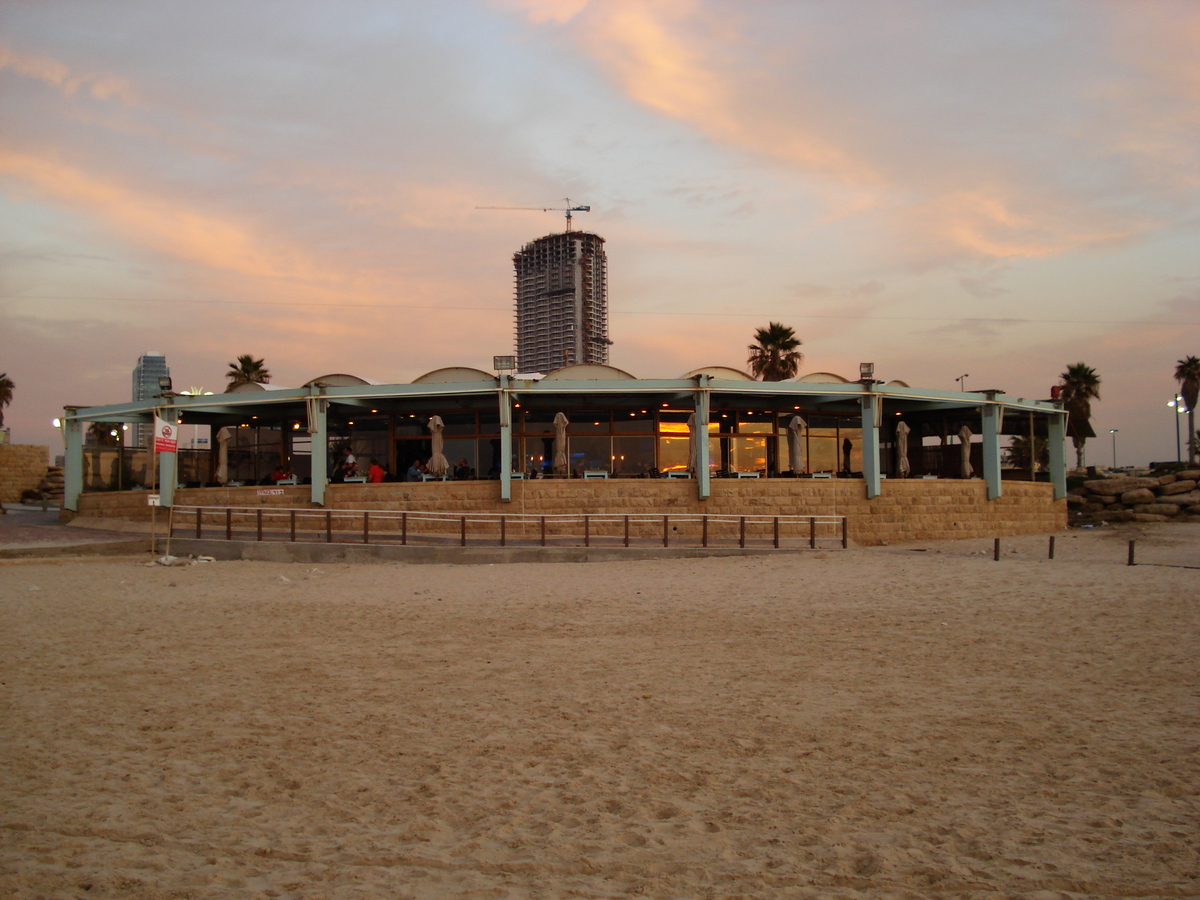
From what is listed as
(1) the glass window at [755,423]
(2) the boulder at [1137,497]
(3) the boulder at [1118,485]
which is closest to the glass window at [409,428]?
(1) the glass window at [755,423]

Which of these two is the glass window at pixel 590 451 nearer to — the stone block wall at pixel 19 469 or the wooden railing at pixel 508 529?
the wooden railing at pixel 508 529

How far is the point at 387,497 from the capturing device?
1950 cm

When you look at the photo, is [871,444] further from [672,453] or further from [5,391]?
[5,391]

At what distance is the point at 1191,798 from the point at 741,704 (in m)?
2.65

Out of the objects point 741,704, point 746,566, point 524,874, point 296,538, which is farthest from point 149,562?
point 524,874

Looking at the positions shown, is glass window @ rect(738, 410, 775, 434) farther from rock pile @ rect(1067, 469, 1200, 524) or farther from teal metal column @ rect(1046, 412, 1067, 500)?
rock pile @ rect(1067, 469, 1200, 524)

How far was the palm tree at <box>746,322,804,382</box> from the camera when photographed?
120 ft

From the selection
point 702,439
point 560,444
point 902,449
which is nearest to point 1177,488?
point 902,449

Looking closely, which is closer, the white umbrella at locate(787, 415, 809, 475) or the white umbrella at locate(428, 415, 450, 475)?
the white umbrella at locate(428, 415, 450, 475)

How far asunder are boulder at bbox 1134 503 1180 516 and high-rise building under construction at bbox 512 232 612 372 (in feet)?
359

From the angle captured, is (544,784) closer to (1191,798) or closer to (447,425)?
(1191,798)

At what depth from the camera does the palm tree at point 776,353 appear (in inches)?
1446

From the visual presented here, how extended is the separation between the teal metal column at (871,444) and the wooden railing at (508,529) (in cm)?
171

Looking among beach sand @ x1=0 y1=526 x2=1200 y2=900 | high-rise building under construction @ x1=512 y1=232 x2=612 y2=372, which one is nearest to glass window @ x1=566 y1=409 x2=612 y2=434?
beach sand @ x1=0 y1=526 x2=1200 y2=900
